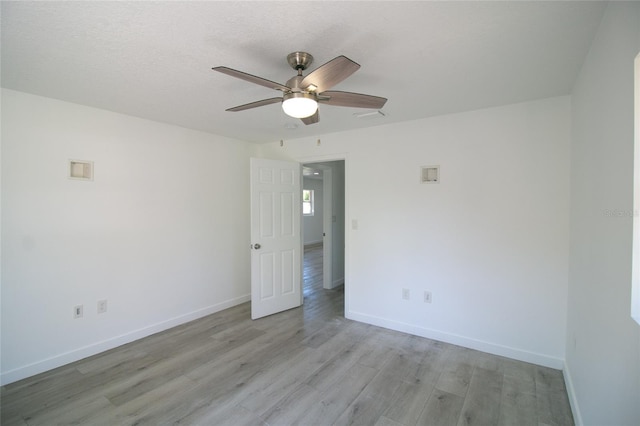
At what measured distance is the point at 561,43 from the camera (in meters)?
1.66

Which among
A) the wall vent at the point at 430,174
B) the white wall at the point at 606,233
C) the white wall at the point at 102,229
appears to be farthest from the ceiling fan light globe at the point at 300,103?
the white wall at the point at 102,229

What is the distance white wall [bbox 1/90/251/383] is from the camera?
2.40 meters

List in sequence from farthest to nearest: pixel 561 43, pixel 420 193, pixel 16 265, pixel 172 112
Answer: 1. pixel 420 193
2. pixel 172 112
3. pixel 16 265
4. pixel 561 43

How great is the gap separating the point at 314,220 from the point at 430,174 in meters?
7.21

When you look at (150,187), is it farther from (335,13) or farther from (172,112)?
(335,13)

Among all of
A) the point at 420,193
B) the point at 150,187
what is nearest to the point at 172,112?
the point at 150,187

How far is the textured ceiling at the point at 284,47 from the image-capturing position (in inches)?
55.0

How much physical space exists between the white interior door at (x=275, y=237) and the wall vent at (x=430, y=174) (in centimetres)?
177

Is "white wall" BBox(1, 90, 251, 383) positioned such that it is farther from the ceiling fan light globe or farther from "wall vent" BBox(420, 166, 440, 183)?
"wall vent" BBox(420, 166, 440, 183)

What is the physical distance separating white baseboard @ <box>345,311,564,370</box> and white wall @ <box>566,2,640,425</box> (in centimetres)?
45

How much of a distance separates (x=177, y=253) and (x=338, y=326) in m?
2.19

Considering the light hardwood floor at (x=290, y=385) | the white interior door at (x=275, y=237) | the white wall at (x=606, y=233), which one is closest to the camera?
the white wall at (x=606, y=233)

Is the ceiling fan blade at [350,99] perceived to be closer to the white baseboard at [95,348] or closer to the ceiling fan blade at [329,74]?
the ceiling fan blade at [329,74]

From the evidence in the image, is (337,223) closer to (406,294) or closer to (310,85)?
(406,294)
